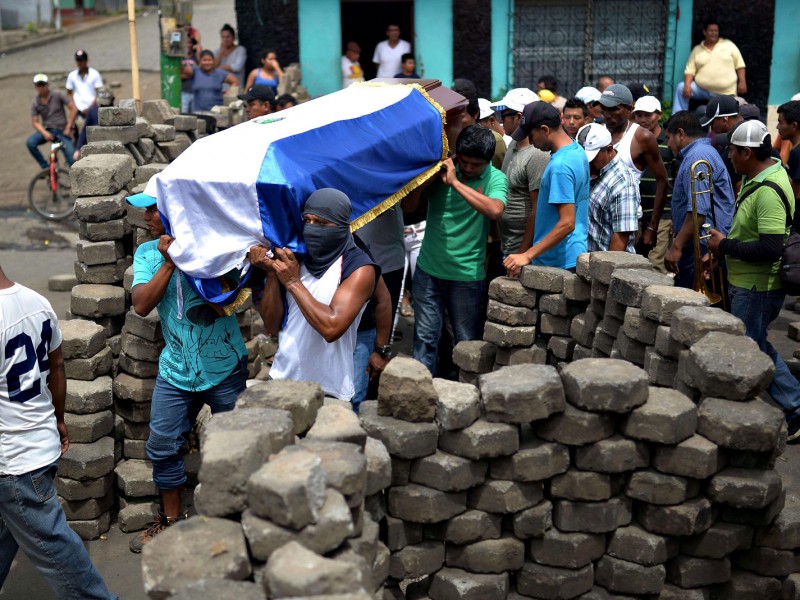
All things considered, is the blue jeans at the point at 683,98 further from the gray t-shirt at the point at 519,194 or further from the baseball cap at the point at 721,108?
the gray t-shirt at the point at 519,194

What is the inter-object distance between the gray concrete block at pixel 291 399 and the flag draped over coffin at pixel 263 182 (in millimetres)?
1019

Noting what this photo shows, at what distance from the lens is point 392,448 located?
14.9 feet

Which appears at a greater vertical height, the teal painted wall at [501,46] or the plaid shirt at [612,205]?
the teal painted wall at [501,46]

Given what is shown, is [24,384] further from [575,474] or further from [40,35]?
[40,35]

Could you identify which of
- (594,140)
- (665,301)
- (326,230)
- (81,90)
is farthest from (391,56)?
(326,230)

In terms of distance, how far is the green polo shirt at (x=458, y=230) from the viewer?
21.9 ft

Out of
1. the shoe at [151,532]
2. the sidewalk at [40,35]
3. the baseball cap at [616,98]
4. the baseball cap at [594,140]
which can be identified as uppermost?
the sidewalk at [40,35]

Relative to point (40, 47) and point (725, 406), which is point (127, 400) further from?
point (40, 47)

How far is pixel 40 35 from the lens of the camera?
76.9ft

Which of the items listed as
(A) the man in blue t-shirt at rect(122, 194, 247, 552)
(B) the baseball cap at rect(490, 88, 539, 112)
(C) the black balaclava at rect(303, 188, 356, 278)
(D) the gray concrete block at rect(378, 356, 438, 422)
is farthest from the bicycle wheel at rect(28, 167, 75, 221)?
(D) the gray concrete block at rect(378, 356, 438, 422)

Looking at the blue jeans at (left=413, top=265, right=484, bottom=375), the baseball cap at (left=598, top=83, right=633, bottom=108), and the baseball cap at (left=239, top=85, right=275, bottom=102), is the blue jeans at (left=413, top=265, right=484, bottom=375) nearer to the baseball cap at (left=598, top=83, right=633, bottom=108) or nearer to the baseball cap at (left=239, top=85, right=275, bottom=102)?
the baseball cap at (left=598, top=83, right=633, bottom=108)

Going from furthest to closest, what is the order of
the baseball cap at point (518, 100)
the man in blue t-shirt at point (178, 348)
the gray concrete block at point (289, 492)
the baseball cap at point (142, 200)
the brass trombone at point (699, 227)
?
the baseball cap at point (518, 100)
the brass trombone at point (699, 227)
the man in blue t-shirt at point (178, 348)
the baseball cap at point (142, 200)
the gray concrete block at point (289, 492)

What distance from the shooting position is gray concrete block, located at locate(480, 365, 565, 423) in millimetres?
4520

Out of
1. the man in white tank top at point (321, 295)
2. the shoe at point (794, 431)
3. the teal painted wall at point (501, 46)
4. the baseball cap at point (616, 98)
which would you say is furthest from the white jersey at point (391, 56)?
the man in white tank top at point (321, 295)
